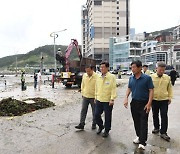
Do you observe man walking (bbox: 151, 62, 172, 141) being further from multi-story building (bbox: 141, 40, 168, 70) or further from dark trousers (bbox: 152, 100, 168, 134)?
multi-story building (bbox: 141, 40, 168, 70)

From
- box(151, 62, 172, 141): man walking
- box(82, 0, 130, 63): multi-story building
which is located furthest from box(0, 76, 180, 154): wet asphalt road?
box(82, 0, 130, 63): multi-story building

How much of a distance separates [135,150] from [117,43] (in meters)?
110

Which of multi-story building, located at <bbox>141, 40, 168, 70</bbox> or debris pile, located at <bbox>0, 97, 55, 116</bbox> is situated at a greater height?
multi-story building, located at <bbox>141, 40, 168, 70</bbox>

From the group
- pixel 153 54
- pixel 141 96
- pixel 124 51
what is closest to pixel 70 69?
pixel 141 96

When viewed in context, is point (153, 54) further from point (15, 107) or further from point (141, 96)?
point (141, 96)

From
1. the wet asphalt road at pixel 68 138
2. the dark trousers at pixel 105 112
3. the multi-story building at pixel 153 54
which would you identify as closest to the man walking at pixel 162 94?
the wet asphalt road at pixel 68 138

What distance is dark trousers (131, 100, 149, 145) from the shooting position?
17.5 ft

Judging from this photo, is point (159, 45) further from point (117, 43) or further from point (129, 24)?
point (129, 24)

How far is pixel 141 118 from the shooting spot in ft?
17.7

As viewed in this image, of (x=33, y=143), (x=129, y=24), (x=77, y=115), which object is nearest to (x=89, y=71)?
(x=33, y=143)

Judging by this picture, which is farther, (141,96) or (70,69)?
(70,69)

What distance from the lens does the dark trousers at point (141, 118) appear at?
17.5 ft

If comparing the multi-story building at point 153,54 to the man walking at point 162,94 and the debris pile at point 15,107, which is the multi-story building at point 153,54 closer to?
the debris pile at point 15,107

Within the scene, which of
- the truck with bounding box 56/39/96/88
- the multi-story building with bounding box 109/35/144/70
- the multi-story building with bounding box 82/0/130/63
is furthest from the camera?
the multi-story building with bounding box 82/0/130/63
